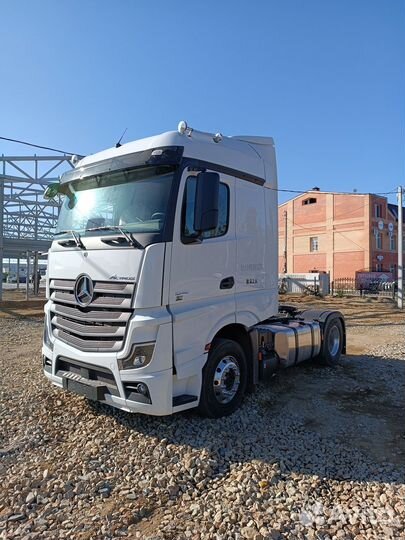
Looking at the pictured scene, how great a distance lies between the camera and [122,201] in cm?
439

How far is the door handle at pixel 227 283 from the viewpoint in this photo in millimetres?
4691

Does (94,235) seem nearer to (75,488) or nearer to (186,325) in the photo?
(186,325)

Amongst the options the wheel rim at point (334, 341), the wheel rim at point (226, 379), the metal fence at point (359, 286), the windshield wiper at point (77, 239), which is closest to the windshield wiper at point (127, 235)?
the windshield wiper at point (77, 239)

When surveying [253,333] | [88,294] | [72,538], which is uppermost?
[88,294]

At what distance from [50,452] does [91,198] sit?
2.81m

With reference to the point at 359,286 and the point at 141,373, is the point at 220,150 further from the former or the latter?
the point at 359,286

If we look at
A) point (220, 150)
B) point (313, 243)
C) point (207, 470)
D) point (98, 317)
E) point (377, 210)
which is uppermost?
point (377, 210)

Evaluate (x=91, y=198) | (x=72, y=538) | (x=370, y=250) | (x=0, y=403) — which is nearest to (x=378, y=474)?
(x=72, y=538)

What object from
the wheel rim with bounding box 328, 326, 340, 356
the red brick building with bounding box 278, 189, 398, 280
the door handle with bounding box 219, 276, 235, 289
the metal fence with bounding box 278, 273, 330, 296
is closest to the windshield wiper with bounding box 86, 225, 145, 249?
the door handle with bounding box 219, 276, 235, 289

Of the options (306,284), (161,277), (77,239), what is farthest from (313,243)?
(161,277)

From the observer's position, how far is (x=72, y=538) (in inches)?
109

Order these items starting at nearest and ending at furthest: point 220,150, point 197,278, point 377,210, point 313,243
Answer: point 197,278
point 220,150
point 377,210
point 313,243

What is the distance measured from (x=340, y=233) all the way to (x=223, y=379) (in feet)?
132

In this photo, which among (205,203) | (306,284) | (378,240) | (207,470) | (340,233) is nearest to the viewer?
(207,470)
